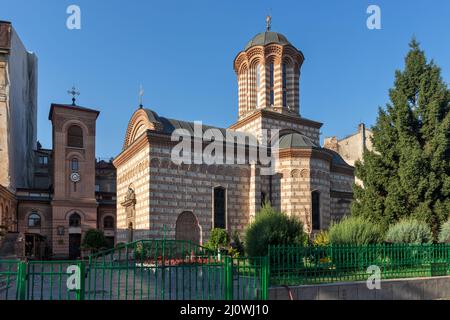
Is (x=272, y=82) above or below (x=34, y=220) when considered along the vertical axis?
above

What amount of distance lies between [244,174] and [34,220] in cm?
1835

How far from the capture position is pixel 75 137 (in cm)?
3434

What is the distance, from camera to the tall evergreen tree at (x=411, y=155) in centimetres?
1562

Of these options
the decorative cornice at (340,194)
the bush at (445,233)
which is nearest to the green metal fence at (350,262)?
the bush at (445,233)

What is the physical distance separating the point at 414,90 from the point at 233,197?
956 centimetres

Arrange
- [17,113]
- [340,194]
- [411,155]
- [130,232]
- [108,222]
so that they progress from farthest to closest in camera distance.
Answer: [108,222], [17,113], [340,194], [130,232], [411,155]

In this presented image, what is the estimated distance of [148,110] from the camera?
22.2 meters

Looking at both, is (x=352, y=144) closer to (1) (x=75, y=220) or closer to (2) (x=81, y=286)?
(1) (x=75, y=220)

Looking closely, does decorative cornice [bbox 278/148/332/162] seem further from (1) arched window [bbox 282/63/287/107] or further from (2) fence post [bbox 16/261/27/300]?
(2) fence post [bbox 16/261/27/300]

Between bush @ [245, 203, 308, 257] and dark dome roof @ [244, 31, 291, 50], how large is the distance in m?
14.6

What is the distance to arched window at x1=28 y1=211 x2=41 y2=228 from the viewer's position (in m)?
31.6

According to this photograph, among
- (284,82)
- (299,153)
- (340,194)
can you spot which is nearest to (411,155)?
(299,153)

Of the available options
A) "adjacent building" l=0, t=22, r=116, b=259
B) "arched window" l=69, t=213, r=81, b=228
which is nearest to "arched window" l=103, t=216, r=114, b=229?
"adjacent building" l=0, t=22, r=116, b=259
